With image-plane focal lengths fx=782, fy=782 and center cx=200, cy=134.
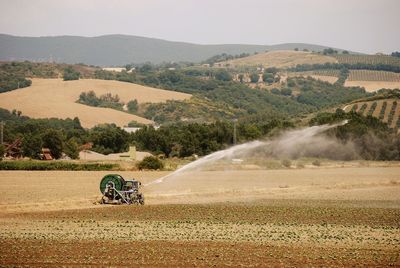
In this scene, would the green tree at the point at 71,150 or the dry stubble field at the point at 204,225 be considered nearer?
the dry stubble field at the point at 204,225

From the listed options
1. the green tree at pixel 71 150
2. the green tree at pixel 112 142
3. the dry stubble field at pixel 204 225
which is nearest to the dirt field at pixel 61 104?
the green tree at pixel 112 142

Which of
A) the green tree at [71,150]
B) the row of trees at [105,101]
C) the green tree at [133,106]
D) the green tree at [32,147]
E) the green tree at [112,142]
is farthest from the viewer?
the row of trees at [105,101]

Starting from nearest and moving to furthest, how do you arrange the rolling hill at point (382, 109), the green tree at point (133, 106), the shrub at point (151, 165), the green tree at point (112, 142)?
1. the shrub at point (151, 165)
2. the green tree at point (112, 142)
3. the rolling hill at point (382, 109)
4. the green tree at point (133, 106)

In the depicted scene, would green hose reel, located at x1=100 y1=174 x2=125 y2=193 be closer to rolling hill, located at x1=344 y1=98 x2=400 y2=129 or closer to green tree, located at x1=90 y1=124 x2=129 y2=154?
green tree, located at x1=90 y1=124 x2=129 y2=154

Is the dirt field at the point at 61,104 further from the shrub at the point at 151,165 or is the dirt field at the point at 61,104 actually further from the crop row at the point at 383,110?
the shrub at the point at 151,165

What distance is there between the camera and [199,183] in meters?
62.3

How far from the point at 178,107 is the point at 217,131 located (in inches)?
3409

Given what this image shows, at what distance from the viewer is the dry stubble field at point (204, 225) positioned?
27.2m

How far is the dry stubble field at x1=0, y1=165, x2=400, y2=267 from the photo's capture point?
89.1ft

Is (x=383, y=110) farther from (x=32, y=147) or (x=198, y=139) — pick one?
(x=32, y=147)

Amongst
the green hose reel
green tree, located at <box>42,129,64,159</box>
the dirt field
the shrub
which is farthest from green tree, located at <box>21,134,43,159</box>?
the dirt field

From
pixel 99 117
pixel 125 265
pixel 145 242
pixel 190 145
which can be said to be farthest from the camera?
pixel 99 117

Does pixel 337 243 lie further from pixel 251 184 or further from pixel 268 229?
pixel 251 184

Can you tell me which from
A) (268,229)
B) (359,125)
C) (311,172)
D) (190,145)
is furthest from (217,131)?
(268,229)
